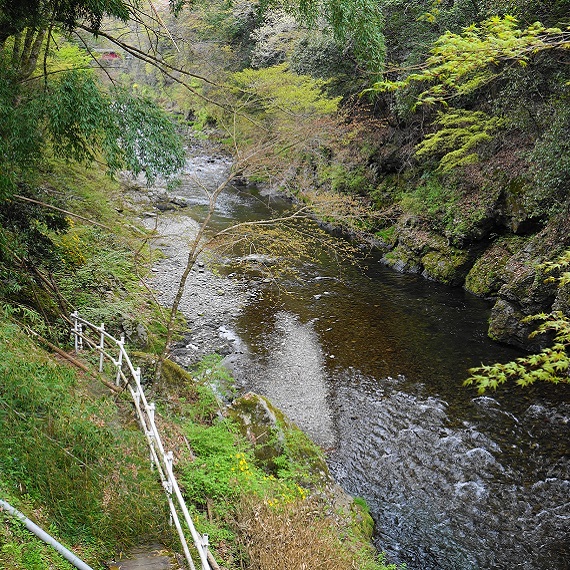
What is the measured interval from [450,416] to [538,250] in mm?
5384

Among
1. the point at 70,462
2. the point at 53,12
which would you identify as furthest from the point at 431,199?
the point at 70,462

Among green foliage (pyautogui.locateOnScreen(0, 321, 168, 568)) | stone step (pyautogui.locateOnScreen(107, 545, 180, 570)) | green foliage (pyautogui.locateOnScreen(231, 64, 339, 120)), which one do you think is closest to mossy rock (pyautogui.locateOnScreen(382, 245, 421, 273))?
→ green foliage (pyautogui.locateOnScreen(231, 64, 339, 120))

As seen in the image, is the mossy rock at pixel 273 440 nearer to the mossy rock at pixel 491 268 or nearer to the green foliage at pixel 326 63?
the mossy rock at pixel 491 268

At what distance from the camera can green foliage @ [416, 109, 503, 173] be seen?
1468cm

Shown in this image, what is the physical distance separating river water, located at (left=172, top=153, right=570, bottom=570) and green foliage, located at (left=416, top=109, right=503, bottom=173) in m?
4.38

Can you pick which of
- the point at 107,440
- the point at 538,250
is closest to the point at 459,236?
the point at 538,250

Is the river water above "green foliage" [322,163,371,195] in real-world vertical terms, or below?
below

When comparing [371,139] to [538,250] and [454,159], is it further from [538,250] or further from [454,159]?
[538,250]

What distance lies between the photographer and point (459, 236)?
49.2 ft

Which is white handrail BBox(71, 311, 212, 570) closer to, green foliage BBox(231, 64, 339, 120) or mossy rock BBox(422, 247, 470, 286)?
mossy rock BBox(422, 247, 470, 286)

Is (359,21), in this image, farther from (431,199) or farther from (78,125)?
(431,199)

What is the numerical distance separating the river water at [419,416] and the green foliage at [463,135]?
4.38m

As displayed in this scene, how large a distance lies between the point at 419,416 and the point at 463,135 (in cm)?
1049

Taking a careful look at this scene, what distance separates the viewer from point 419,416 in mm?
8633
